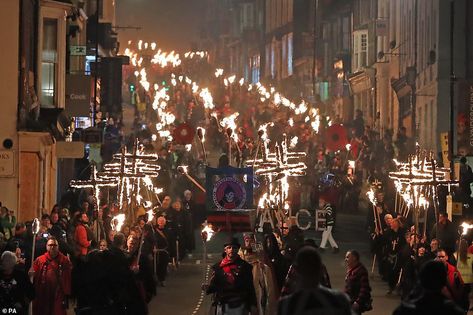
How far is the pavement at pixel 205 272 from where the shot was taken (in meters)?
25.6

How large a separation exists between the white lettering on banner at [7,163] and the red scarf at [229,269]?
14375mm

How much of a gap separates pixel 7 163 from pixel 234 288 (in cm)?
1473

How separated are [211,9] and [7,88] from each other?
152 m

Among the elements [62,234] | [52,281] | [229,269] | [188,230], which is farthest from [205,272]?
[229,269]

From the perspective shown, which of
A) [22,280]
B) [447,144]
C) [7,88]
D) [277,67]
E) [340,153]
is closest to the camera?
[22,280]

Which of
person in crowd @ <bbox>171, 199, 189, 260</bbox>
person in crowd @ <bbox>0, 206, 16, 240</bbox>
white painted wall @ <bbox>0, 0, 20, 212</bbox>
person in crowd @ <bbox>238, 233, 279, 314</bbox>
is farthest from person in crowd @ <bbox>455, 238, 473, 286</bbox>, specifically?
white painted wall @ <bbox>0, 0, 20, 212</bbox>

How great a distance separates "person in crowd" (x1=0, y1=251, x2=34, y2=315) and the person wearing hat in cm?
276

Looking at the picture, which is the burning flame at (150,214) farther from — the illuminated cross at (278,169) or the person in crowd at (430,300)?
the person in crowd at (430,300)

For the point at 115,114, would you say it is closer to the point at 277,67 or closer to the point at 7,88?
the point at 7,88

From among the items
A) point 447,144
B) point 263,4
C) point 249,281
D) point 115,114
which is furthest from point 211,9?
point 249,281

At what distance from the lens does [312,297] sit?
34.6ft

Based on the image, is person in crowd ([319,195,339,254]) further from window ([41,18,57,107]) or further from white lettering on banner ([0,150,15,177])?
white lettering on banner ([0,150,15,177])

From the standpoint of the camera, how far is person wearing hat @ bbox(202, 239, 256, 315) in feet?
58.5

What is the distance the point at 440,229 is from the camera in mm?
28188
